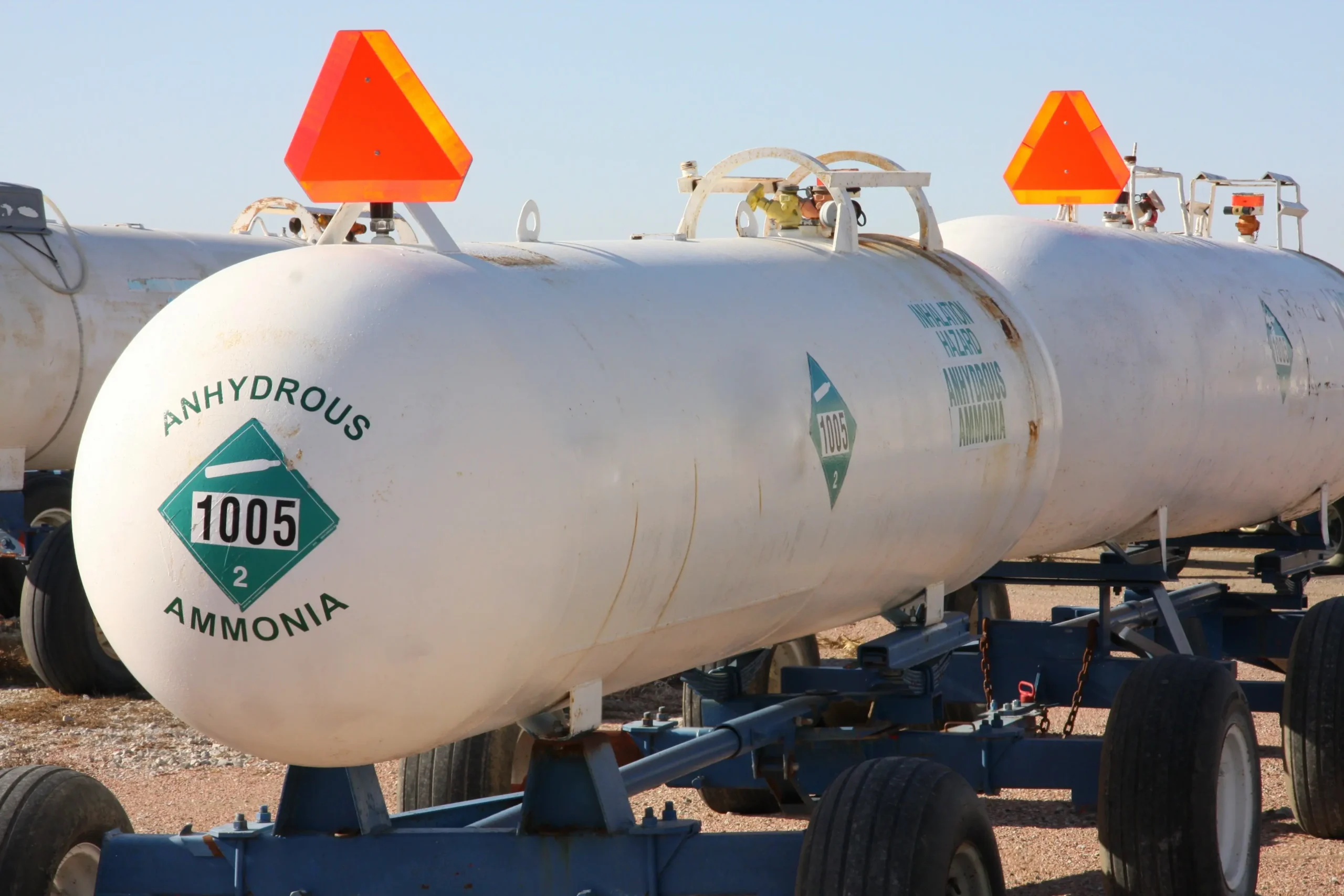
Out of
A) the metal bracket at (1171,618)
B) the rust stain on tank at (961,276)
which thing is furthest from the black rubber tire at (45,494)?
the metal bracket at (1171,618)

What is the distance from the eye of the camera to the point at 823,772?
6.17 meters

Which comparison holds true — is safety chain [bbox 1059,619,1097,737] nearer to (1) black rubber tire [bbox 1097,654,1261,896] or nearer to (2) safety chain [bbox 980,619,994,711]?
(2) safety chain [bbox 980,619,994,711]

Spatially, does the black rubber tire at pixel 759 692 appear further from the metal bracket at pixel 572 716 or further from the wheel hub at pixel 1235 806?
the metal bracket at pixel 572 716

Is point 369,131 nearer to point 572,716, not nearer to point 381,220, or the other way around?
point 381,220

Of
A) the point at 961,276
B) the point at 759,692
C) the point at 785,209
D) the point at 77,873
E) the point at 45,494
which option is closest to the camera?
the point at 77,873

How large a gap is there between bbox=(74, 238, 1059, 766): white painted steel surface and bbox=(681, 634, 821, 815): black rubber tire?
263cm

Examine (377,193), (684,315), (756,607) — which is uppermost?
(377,193)

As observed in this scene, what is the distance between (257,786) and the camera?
7.70 meters

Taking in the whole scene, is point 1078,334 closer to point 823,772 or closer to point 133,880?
point 823,772

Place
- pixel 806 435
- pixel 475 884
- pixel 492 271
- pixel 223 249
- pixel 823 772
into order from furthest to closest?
pixel 223 249
pixel 823 772
pixel 806 435
pixel 475 884
pixel 492 271

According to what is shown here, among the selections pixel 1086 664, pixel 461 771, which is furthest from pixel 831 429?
pixel 1086 664

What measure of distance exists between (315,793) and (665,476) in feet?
4.05

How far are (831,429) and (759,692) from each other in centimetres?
272

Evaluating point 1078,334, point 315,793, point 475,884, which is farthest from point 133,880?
point 1078,334
